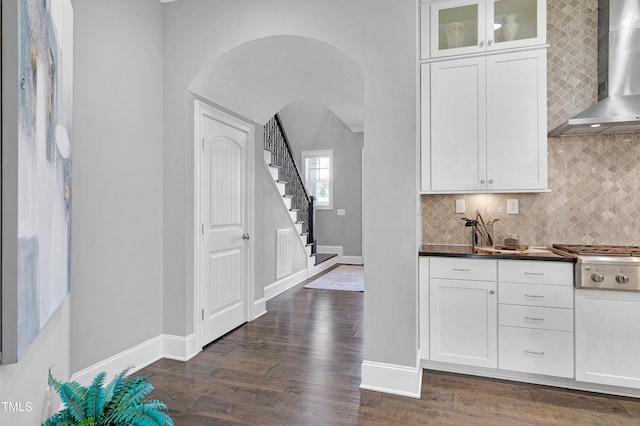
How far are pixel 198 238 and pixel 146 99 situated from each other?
121 centimetres

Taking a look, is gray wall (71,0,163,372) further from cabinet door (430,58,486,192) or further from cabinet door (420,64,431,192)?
cabinet door (430,58,486,192)

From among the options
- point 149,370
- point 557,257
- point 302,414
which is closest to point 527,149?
point 557,257

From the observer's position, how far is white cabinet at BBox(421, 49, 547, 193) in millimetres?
2699

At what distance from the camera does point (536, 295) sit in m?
2.51

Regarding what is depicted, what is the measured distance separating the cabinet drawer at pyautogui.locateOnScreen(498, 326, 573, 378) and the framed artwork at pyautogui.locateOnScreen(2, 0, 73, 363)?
2.68 m

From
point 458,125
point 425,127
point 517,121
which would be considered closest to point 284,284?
point 425,127

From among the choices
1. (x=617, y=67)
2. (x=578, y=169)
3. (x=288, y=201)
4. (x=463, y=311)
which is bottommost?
(x=463, y=311)

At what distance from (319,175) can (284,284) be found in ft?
11.5

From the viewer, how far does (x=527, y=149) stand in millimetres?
2721

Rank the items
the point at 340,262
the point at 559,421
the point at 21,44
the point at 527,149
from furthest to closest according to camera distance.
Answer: the point at 340,262, the point at 527,149, the point at 559,421, the point at 21,44

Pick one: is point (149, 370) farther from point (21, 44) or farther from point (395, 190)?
point (21, 44)

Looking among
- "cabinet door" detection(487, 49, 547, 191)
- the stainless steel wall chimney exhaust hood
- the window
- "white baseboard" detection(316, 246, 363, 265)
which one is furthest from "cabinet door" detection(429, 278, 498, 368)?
the window

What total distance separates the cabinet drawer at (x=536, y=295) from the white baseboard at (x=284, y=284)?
120 inches

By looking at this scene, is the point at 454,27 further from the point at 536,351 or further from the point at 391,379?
the point at 391,379
